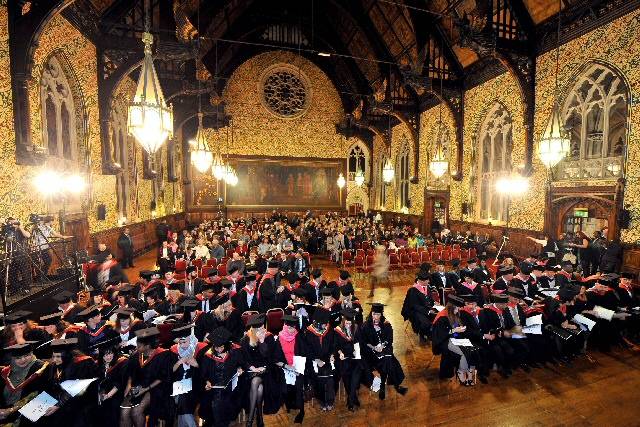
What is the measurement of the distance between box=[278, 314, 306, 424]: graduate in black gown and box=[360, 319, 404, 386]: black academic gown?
108 cm

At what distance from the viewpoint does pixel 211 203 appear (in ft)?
85.2

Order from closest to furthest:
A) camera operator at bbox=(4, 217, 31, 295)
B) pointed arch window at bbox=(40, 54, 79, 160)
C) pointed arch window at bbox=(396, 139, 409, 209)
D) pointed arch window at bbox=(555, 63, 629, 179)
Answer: camera operator at bbox=(4, 217, 31, 295), pointed arch window at bbox=(40, 54, 79, 160), pointed arch window at bbox=(555, 63, 629, 179), pointed arch window at bbox=(396, 139, 409, 209)

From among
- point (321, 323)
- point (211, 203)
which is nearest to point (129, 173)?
point (211, 203)

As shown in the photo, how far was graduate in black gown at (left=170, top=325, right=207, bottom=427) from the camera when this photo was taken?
15.1ft

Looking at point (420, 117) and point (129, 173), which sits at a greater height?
point (420, 117)

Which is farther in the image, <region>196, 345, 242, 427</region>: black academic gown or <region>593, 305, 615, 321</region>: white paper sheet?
<region>593, 305, 615, 321</region>: white paper sheet

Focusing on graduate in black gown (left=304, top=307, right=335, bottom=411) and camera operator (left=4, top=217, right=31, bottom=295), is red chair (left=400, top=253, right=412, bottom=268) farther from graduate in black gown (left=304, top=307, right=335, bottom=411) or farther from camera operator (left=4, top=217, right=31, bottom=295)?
camera operator (left=4, top=217, right=31, bottom=295)

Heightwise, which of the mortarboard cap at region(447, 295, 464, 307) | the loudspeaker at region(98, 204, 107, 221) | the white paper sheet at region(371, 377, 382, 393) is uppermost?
the loudspeaker at region(98, 204, 107, 221)

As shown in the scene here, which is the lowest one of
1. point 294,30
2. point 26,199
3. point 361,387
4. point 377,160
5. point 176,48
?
point 361,387

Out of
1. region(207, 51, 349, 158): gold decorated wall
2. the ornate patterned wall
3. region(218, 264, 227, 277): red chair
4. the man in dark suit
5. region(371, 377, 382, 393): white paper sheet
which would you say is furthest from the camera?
region(207, 51, 349, 158): gold decorated wall

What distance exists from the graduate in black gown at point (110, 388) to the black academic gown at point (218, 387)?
0.97 metres

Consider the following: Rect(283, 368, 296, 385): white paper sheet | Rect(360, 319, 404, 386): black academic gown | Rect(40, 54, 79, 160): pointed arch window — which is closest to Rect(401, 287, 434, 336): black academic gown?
Rect(360, 319, 404, 386): black academic gown

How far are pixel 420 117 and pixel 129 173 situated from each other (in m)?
16.6

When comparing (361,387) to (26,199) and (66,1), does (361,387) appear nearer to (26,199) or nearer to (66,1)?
(26,199)
